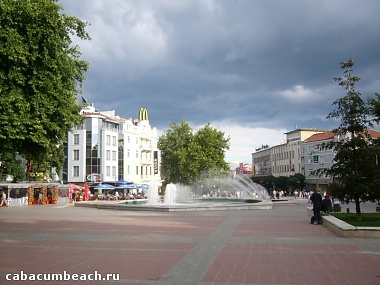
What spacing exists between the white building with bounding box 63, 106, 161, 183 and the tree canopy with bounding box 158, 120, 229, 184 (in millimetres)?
6517

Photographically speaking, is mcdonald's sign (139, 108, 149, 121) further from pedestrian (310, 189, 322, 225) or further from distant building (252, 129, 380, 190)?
pedestrian (310, 189, 322, 225)

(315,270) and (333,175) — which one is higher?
(333,175)

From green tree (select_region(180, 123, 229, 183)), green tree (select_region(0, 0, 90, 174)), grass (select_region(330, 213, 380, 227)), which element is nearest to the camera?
green tree (select_region(0, 0, 90, 174))

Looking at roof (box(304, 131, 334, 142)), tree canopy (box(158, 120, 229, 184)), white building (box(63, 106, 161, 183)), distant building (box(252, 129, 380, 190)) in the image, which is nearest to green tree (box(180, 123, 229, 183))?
tree canopy (box(158, 120, 229, 184))

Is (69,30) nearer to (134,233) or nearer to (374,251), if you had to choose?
(134,233)

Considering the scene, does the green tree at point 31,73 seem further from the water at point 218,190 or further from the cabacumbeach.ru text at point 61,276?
the water at point 218,190

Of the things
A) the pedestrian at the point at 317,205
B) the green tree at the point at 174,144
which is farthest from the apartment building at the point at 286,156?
the pedestrian at the point at 317,205

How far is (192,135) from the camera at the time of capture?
8325 cm

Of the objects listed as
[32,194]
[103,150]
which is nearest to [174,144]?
[103,150]

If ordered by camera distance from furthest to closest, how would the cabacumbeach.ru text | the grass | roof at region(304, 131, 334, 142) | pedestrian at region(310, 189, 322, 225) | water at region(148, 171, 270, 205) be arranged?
roof at region(304, 131, 334, 142), water at region(148, 171, 270, 205), pedestrian at region(310, 189, 322, 225), the grass, the cabacumbeach.ru text

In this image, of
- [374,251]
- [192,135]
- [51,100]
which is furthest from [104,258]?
[192,135]

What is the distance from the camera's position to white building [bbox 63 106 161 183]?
74.9 m

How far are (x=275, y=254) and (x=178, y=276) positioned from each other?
12.0ft

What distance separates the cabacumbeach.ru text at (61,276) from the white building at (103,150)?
62.5m
